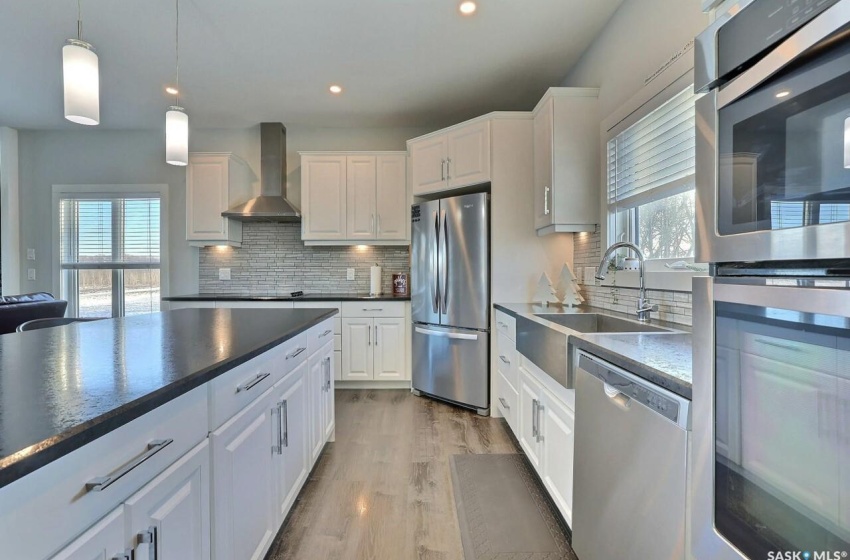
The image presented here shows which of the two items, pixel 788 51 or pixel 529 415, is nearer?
pixel 788 51

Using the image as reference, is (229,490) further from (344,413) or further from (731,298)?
(344,413)

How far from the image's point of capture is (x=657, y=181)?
76.1 inches

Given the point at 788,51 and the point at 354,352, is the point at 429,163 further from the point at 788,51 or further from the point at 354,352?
the point at 788,51

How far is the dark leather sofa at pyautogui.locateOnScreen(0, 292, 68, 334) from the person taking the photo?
292 centimetres

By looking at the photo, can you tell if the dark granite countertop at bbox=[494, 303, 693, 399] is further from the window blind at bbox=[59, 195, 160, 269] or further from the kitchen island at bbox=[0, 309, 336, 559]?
the window blind at bbox=[59, 195, 160, 269]

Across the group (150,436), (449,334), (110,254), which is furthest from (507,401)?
(110,254)

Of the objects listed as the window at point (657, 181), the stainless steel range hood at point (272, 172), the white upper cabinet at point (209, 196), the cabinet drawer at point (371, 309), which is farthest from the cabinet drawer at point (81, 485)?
the white upper cabinet at point (209, 196)

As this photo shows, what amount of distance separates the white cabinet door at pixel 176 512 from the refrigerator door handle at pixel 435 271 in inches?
92.2

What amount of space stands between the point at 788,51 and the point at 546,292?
8.03 feet

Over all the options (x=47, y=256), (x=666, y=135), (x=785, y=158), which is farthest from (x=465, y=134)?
(x=47, y=256)

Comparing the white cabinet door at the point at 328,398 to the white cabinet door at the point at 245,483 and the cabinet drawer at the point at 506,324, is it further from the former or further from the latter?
the cabinet drawer at the point at 506,324

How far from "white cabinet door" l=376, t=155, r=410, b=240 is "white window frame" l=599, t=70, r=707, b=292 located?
1.97 metres

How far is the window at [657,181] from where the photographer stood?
1.74 m

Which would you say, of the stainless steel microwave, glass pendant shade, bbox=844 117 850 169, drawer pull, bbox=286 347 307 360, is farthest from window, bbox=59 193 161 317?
glass pendant shade, bbox=844 117 850 169
